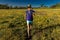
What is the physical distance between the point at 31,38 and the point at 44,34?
1.15m

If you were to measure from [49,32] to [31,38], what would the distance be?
6.19 feet

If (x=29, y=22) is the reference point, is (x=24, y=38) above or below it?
below

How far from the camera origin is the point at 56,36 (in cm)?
1582

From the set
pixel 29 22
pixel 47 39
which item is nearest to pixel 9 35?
pixel 29 22

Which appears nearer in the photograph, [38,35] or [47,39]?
[47,39]

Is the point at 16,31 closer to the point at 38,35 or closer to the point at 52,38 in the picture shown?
the point at 38,35

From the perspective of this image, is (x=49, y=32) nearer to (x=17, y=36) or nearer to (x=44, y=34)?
(x=44, y=34)

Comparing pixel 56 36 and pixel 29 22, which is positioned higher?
pixel 29 22

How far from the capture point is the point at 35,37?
51.3 feet

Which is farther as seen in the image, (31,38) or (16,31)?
(16,31)

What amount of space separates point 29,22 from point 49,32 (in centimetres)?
200

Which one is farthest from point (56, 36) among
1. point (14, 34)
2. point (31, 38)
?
point (14, 34)

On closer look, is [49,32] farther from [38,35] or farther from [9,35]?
[9,35]

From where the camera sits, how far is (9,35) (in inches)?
618
